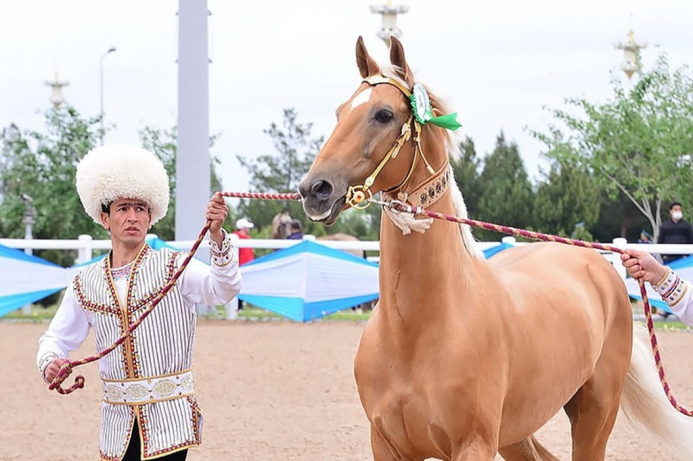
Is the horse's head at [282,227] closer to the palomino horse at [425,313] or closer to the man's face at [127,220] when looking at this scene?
the palomino horse at [425,313]

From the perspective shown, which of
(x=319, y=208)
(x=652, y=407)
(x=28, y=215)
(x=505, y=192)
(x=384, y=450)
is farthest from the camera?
(x=505, y=192)

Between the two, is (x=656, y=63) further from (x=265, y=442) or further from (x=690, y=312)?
(x=690, y=312)

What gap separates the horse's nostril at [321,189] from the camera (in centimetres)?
351

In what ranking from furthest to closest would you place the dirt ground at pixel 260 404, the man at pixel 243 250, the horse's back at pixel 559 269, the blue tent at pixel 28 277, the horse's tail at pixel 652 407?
the man at pixel 243 250
the blue tent at pixel 28 277
the dirt ground at pixel 260 404
the horse's tail at pixel 652 407
the horse's back at pixel 559 269

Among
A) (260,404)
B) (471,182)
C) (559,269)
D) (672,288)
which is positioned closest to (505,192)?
(471,182)

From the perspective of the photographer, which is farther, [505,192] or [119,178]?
[505,192]

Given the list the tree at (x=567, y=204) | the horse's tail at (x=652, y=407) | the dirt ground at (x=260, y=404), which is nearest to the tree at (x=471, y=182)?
the tree at (x=567, y=204)

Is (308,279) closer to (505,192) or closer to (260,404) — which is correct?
(260,404)

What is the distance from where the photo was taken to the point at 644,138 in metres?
24.4

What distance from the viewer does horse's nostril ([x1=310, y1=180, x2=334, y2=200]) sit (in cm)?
351

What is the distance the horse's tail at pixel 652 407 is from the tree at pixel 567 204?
952 inches

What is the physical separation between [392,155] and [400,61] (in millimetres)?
413

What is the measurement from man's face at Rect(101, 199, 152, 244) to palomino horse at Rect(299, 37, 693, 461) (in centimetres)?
79

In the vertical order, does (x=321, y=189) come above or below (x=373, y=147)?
below
